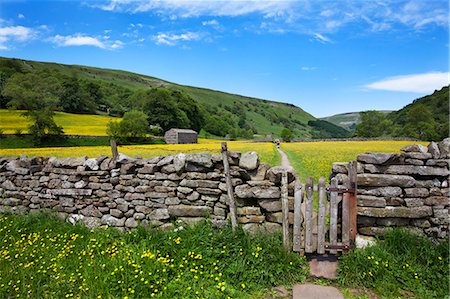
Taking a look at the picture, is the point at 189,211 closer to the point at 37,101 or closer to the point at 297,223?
the point at 297,223

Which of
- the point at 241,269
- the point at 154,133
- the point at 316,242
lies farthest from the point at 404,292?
the point at 154,133

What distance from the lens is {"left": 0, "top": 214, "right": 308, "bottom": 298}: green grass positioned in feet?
14.1

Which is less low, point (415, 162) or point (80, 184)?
point (415, 162)

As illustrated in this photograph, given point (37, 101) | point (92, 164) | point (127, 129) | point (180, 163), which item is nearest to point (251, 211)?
point (180, 163)

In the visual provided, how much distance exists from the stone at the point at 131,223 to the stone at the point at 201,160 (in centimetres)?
240

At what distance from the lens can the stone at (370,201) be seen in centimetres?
550

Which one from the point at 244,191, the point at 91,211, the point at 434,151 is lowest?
the point at 91,211

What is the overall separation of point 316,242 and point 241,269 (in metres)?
1.93

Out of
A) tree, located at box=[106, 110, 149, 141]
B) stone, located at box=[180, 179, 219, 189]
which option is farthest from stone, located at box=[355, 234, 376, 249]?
tree, located at box=[106, 110, 149, 141]

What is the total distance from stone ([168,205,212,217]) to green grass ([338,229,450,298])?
326 centimetres

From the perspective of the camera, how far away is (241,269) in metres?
4.64

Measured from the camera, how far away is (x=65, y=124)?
182ft

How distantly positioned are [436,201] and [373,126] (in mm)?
76508

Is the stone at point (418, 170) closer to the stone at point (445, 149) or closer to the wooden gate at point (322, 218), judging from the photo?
the stone at point (445, 149)
